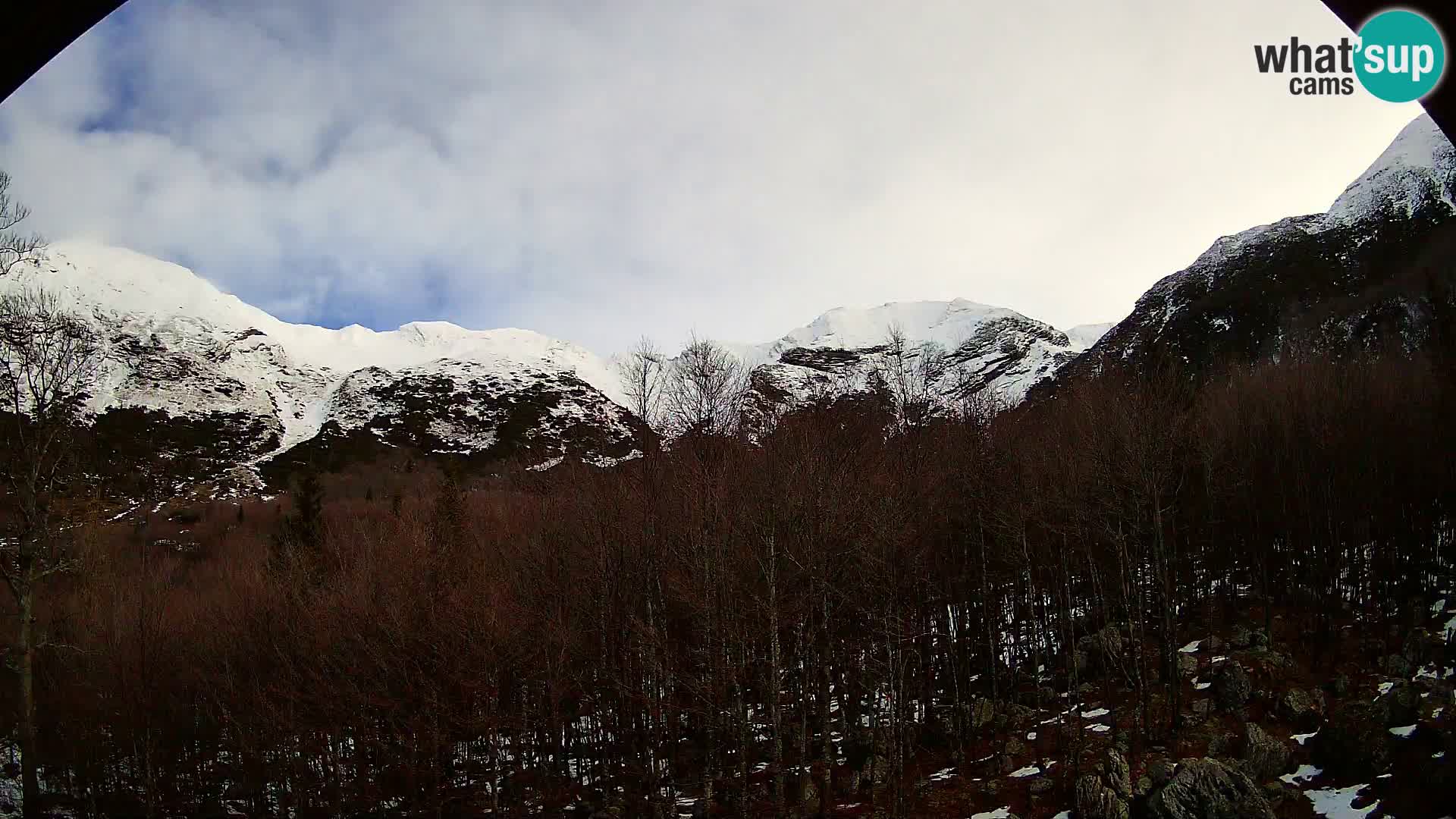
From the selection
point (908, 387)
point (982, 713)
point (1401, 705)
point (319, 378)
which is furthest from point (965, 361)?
point (319, 378)

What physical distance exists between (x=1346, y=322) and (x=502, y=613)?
67190 mm

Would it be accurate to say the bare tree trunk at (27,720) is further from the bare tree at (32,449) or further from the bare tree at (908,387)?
the bare tree at (908,387)

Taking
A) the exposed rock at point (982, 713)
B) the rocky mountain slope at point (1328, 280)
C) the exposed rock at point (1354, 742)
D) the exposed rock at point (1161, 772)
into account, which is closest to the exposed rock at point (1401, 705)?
the exposed rock at point (1354, 742)

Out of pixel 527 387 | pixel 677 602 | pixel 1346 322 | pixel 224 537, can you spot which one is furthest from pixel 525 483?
pixel 527 387

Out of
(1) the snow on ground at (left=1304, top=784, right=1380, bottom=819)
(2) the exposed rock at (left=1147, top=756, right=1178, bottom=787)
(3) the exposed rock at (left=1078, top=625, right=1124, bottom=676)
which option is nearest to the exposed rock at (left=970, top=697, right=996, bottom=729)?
(3) the exposed rock at (left=1078, top=625, right=1124, bottom=676)

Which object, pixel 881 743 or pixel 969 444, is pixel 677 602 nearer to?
pixel 881 743

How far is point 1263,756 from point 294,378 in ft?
562

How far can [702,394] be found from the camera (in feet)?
69.3

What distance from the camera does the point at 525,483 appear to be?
2786cm

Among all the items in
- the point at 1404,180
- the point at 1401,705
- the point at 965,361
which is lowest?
the point at 1401,705

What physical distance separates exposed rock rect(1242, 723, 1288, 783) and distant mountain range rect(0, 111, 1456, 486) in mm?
13404

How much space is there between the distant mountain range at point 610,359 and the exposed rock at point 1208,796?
13.9 meters

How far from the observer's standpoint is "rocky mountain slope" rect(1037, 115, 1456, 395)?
176 feet

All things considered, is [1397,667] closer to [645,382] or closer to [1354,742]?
[1354,742]
